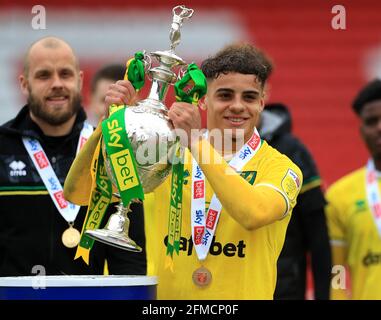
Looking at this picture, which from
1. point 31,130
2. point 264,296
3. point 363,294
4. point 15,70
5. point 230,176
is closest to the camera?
point 230,176

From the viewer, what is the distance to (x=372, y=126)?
6141mm

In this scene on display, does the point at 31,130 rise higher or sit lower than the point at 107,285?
higher

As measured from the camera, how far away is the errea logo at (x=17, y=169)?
15.0ft

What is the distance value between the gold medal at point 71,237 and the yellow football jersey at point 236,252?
0.73m

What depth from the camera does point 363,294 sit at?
5855 mm

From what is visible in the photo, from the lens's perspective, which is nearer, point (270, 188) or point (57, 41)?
point (270, 188)

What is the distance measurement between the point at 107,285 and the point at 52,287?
6.4 inches

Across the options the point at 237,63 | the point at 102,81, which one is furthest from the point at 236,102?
the point at 102,81

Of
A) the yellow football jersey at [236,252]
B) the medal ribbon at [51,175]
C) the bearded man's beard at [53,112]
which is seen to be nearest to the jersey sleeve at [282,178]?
the yellow football jersey at [236,252]

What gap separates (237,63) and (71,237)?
3.94 feet

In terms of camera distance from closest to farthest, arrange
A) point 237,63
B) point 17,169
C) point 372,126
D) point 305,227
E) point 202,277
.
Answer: point 202,277, point 237,63, point 17,169, point 305,227, point 372,126

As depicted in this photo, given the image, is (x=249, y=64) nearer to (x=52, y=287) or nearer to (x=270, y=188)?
(x=270, y=188)

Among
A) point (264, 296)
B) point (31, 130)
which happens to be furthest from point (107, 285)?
point (31, 130)

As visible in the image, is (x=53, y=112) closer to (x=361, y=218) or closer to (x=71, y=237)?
(x=71, y=237)
